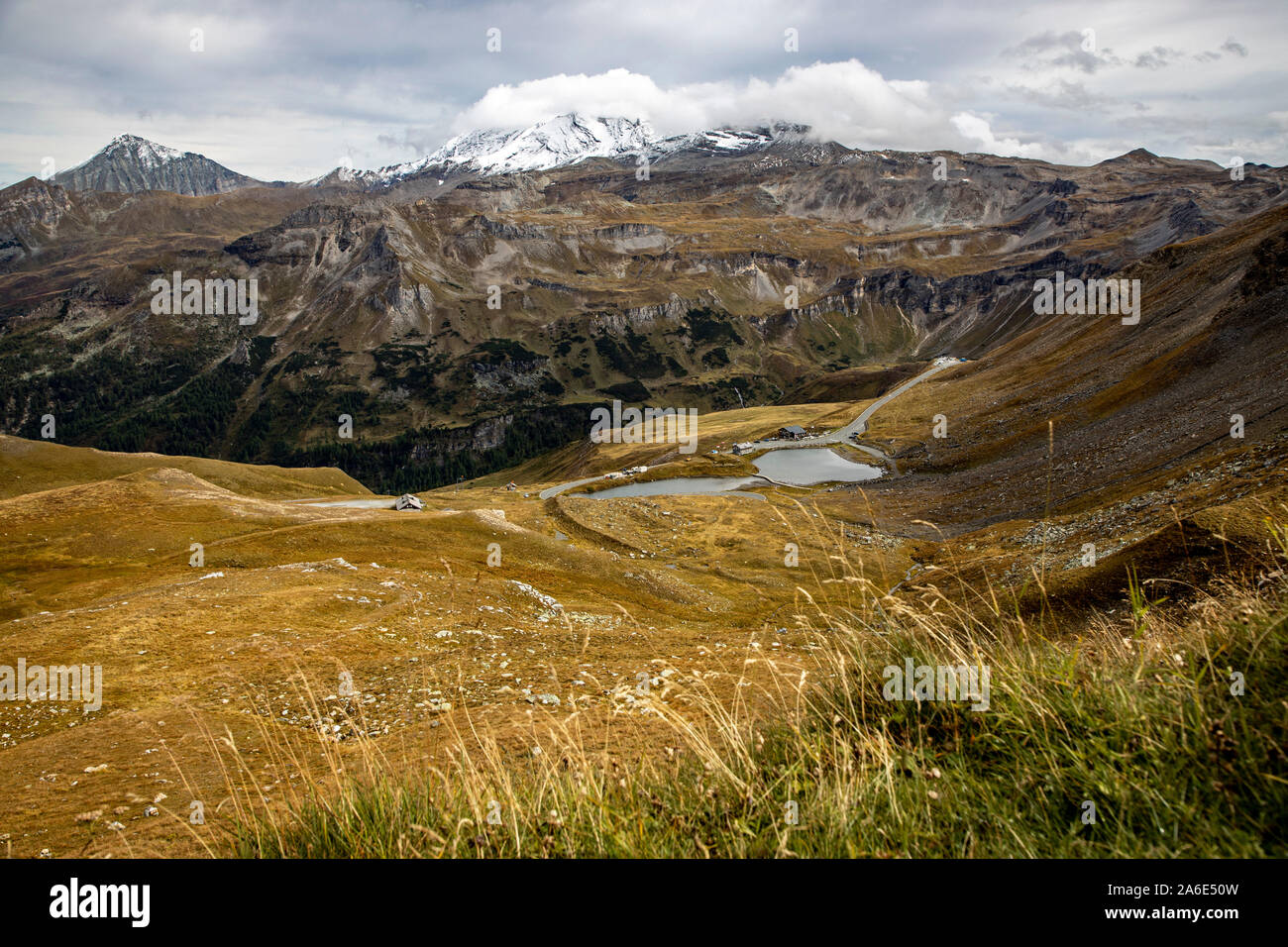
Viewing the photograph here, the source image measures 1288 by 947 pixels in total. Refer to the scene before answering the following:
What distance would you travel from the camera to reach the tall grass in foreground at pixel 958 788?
362cm

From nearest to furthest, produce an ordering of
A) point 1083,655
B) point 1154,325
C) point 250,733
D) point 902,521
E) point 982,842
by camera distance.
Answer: point 982,842
point 1083,655
point 250,733
point 902,521
point 1154,325

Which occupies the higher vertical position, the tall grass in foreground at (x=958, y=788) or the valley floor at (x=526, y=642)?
the tall grass in foreground at (x=958, y=788)

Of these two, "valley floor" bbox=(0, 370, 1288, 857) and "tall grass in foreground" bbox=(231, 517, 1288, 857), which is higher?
"tall grass in foreground" bbox=(231, 517, 1288, 857)

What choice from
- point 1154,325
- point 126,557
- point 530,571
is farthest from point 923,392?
point 126,557

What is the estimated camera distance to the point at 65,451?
391 feet

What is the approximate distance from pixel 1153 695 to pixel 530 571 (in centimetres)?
4960

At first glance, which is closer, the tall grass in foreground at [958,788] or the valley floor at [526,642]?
the tall grass in foreground at [958,788]

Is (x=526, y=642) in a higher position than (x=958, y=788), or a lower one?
lower

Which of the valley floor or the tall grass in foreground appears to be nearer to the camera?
the tall grass in foreground

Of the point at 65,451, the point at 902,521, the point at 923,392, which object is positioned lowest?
the point at 902,521

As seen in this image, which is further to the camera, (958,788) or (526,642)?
(526,642)

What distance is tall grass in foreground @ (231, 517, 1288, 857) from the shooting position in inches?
143

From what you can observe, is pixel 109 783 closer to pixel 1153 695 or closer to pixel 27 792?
pixel 27 792

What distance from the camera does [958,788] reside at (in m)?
4.33
